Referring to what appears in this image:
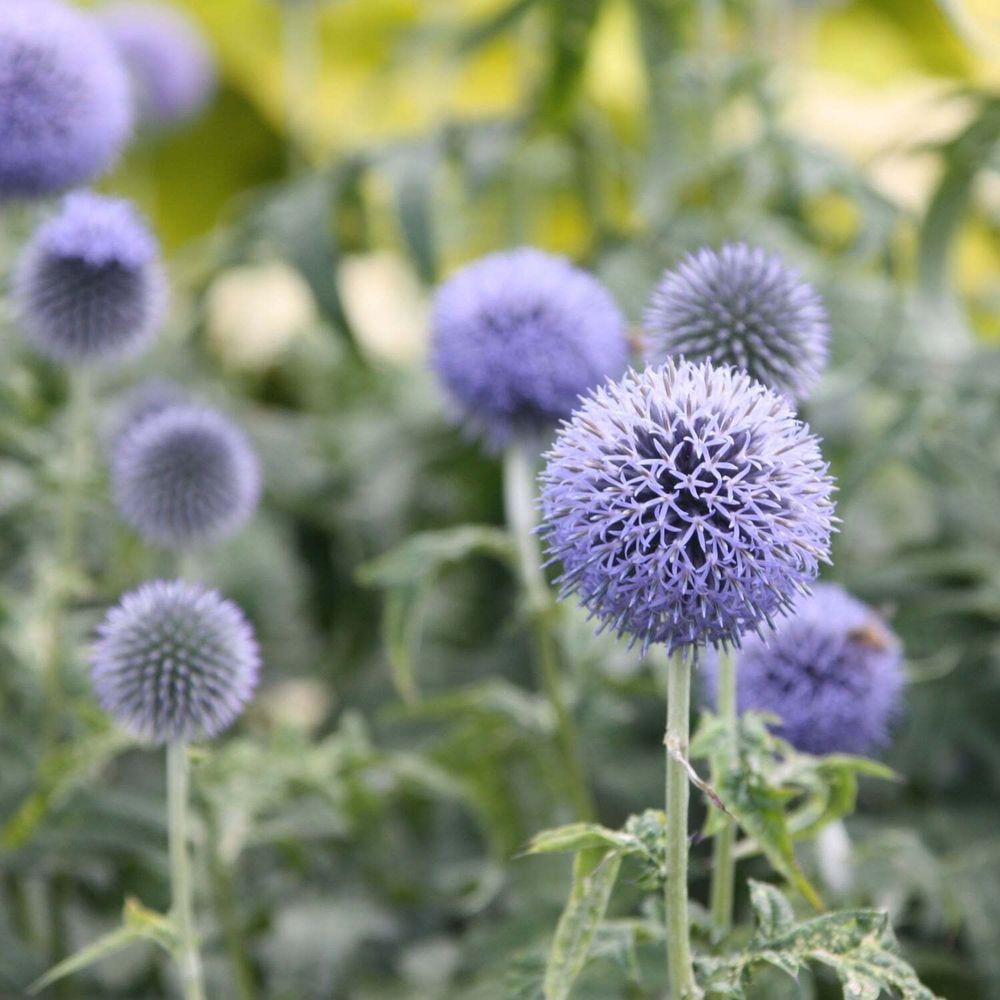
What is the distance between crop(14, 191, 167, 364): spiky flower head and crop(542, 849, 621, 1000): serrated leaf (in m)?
0.93

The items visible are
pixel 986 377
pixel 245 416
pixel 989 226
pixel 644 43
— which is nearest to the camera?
pixel 986 377

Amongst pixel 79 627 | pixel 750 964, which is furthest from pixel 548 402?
pixel 79 627

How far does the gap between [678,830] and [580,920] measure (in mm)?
95

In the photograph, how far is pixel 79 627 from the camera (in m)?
2.04

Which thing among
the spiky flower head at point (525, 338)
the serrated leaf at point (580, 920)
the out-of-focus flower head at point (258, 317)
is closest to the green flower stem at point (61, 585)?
the spiky flower head at point (525, 338)

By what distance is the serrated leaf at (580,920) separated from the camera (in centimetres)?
93

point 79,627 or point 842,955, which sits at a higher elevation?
point 79,627

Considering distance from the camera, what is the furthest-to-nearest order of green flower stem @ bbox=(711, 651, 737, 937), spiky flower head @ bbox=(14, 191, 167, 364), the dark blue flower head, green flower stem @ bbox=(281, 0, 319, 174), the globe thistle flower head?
1. green flower stem @ bbox=(281, 0, 319, 174)
2. the globe thistle flower head
3. spiky flower head @ bbox=(14, 191, 167, 364)
4. the dark blue flower head
5. green flower stem @ bbox=(711, 651, 737, 937)

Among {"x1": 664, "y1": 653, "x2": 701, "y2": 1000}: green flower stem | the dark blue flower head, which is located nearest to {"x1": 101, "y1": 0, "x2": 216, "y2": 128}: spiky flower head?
the dark blue flower head

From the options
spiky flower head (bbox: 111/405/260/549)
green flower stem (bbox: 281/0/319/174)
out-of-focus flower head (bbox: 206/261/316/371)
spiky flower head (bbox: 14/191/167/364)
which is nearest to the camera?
spiky flower head (bbox: 14/191/167/364)

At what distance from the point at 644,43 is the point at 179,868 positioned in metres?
1.68

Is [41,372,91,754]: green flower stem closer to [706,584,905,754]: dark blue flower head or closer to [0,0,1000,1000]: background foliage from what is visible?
[0,0,1000,1000]: background foliage

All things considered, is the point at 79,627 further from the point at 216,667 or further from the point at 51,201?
the point at 216,667

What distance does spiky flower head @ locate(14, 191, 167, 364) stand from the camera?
151cm
